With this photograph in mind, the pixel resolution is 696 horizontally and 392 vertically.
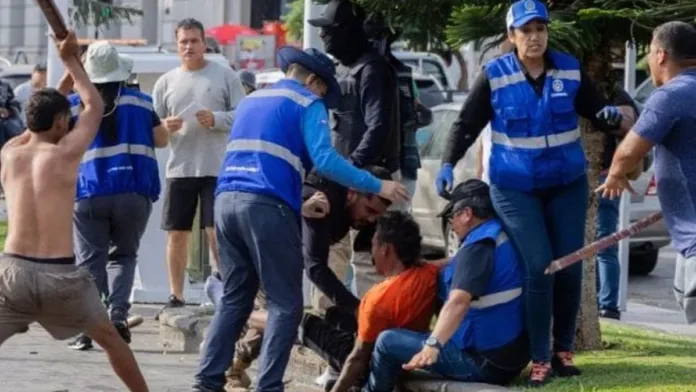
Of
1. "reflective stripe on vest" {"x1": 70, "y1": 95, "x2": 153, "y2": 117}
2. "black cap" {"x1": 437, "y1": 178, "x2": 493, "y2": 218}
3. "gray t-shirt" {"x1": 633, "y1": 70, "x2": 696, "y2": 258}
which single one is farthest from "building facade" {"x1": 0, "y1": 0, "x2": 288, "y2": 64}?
"gray t-shirt" {"x1": 633, "y1": 70, "x2": 696, "y2": 258}

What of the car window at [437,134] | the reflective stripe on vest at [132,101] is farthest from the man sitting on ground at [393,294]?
the car window at [437,134]

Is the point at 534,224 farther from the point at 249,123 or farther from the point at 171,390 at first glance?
the point at 171,390

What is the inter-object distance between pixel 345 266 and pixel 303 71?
1.91 meters

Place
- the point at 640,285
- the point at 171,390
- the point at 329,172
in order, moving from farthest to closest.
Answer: the point at 640,285 < the point at 171,390 < the point at 329,172

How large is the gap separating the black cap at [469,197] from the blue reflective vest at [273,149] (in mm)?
719

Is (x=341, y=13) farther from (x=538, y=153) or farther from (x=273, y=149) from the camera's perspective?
(x=538, y=153)

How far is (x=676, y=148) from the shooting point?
7379 millimetres

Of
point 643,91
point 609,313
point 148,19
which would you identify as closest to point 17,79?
point 643,91

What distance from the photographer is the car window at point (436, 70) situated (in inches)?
1161

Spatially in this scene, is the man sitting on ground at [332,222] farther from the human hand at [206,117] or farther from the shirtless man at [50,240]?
the human hand at [206,117]

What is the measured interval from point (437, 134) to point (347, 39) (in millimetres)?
7277

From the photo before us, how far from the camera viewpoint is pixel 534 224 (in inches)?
320

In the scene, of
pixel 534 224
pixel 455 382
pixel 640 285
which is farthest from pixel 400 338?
pixel 640 285

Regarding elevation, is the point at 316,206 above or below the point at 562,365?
above
